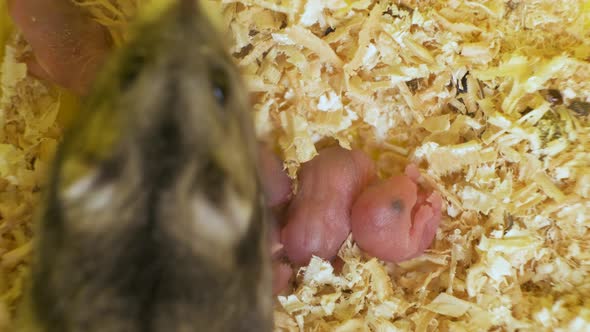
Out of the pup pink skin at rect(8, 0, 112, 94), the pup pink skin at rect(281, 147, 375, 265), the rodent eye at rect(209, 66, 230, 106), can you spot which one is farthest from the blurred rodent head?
the pup pink skin at rect(281, 147, 375, 265)

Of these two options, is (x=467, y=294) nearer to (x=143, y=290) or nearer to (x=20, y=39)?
(x=143, y=290)

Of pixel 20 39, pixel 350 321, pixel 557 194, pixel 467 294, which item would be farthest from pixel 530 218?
pixel 20 39

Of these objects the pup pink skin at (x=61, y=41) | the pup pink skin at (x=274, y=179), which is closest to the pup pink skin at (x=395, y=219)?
the pup pink skin at (x=274, y=179)

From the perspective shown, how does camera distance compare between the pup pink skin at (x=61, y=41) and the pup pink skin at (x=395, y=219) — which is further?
the pup pink skin at (x=395, y=219)

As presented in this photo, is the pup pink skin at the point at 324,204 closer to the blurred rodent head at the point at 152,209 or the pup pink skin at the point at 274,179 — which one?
the pup pink skin at the point at 274,179

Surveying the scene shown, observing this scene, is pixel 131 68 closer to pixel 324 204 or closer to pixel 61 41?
pixel 61 41

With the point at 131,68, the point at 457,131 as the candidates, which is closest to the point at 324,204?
→ the point at 457,131
